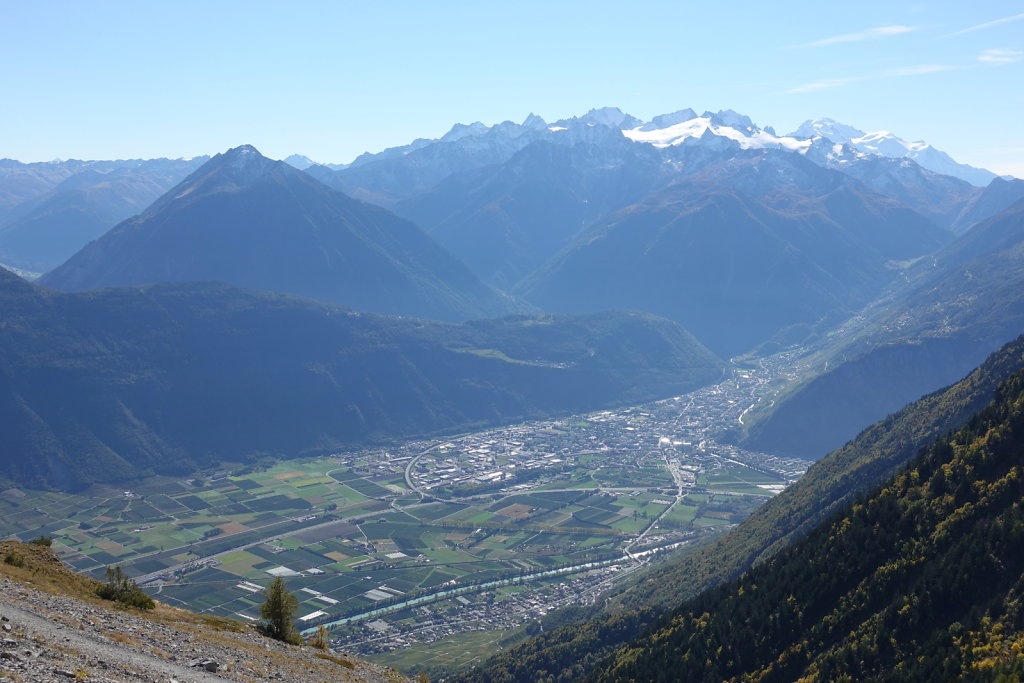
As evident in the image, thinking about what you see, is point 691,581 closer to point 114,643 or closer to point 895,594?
point 895,594

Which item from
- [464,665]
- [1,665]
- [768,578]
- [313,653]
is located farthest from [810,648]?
[464,665]

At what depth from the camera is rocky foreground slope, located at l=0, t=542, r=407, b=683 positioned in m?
42.2

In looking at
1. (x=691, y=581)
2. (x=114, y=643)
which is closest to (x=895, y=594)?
(x=114, y=643)

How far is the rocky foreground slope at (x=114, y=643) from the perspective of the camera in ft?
139

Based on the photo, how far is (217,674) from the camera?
164 feet

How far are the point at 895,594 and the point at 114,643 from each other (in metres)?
69.8

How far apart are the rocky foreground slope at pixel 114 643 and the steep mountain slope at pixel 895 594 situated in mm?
39476

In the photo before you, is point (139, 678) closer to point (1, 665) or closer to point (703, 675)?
point (1, 665)

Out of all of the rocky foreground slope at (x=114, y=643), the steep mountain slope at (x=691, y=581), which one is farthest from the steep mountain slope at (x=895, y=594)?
the rocky foreground slope at (x=114, y=643)

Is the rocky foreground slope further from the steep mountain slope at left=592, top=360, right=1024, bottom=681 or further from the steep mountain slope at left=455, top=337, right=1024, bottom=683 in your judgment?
the steep mountain slope at left=455, top=337, right=1024, bottom=683

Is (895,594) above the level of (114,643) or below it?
below

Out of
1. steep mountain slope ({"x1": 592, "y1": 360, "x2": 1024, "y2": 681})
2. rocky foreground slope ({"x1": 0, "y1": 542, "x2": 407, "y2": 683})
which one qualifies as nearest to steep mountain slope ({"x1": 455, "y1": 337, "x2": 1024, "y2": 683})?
steep mountain slope ({"x1": 592, "y1": 360, "x2": 1024, "y2": 681})

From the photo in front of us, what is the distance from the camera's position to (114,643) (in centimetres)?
4972

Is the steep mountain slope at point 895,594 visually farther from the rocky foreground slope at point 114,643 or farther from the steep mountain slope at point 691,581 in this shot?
the rocky foreground slope at point 114,643
